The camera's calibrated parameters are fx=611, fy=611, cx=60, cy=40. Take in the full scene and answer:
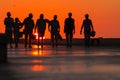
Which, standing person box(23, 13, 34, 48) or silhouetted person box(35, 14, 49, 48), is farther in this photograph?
standing person box(23, 13, 34, 48)

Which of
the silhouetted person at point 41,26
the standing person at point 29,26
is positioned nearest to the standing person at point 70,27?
the silhouetted person at point 41,26

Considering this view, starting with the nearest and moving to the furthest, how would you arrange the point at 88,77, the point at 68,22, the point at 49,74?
the point at 88,77, the point at 49,74, the point at 68,22

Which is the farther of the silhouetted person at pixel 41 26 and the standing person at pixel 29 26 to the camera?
the standing person at pixel 29 26

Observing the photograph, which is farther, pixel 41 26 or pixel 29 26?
pixel 29 26

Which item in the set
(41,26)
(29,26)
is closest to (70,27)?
(41,26)

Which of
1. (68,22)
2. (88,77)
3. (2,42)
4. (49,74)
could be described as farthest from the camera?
(68,22)

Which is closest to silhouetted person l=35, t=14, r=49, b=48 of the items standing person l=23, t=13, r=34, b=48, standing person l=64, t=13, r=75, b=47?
standing person l=23, t=13, r=34, b=48

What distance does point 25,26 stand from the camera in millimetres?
36281

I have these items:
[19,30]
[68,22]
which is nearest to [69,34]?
[68,22]

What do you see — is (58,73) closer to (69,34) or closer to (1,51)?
(1,51)

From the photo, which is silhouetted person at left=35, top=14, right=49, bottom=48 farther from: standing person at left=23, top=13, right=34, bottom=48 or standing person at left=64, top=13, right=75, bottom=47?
standing person at left=64, top=13, right=75, bottom=47

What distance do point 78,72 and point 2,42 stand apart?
4736 mm

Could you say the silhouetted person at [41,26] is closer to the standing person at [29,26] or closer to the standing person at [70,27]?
the standing person at [29,26]

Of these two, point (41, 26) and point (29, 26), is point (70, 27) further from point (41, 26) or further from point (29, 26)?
point (29, 26)
